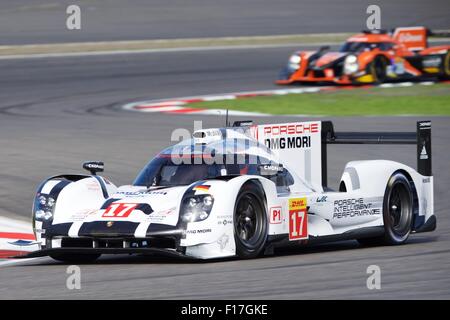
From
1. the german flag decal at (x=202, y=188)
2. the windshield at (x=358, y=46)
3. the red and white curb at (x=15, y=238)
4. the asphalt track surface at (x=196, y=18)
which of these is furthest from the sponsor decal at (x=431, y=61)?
the german flag decal at (x=202, y=188)

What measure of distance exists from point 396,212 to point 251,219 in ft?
7.03

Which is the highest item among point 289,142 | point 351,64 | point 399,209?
point 351,64

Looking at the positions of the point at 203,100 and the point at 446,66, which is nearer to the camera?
the point at 203,100

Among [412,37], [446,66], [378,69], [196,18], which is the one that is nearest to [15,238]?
[378,69]

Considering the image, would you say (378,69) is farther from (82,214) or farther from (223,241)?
(223,241)

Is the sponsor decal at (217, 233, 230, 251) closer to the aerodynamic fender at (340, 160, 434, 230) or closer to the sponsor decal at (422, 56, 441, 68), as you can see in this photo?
the aerodynamic fender at (340, 160, 434, 230)

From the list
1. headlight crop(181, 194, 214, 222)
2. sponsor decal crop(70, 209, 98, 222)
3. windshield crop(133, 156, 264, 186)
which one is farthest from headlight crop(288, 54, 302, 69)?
headlight crop(181, 194, 214, 222)

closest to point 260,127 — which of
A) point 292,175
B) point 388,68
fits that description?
point 292,175

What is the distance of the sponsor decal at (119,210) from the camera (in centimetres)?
962

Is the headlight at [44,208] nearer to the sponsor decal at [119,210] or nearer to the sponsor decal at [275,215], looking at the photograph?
the sponsor decal at [119,210]

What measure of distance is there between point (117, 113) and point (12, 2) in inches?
874

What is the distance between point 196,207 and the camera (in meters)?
9.54

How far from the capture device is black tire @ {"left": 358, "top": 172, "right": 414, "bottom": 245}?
36.9 feet

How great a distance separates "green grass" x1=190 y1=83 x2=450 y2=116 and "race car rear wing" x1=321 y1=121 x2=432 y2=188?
1096 centimetres
